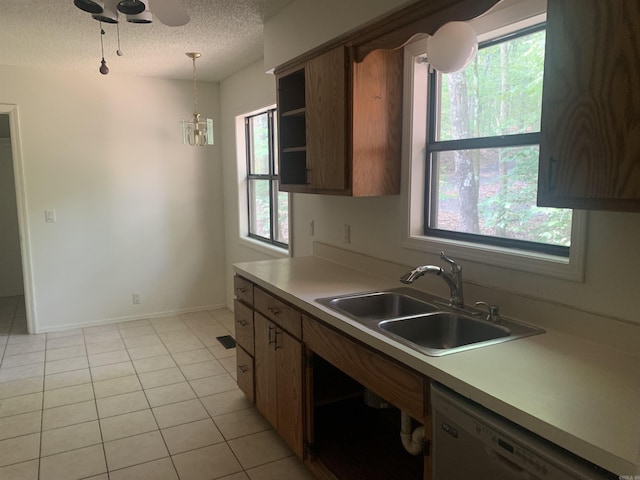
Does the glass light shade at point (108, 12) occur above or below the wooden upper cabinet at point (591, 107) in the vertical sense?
above

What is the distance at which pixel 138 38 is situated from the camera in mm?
3389

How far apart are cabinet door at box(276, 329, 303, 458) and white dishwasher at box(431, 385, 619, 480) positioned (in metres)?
0.98

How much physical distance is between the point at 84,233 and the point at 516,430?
4.51m

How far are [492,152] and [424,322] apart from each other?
831mm

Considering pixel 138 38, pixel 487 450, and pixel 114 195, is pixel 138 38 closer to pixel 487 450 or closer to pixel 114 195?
pixel 114 195

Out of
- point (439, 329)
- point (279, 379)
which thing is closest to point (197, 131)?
point (279, 379)

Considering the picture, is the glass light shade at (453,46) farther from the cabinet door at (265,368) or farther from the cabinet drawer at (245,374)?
the cabinet drawer at (245,374)

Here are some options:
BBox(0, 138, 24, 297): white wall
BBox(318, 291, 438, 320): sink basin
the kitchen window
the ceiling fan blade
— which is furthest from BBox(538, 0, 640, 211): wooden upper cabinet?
BBox(0, 138, 24, 297): white wall

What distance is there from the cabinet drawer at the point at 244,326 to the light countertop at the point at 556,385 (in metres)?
1.05

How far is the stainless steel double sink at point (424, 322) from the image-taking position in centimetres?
171

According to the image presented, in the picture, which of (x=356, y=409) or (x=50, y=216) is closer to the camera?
(x=356, y=409)

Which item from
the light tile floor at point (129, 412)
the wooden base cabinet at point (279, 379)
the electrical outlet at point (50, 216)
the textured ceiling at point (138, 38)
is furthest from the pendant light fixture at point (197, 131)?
the wooden base cabinet at point (279, 379)

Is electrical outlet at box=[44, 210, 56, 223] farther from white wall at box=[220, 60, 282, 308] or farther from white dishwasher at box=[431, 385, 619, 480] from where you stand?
white dishwasher at box=[431, 385, 619, 480]

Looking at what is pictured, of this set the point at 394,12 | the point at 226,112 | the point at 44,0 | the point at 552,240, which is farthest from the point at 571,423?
the point at 226,112
